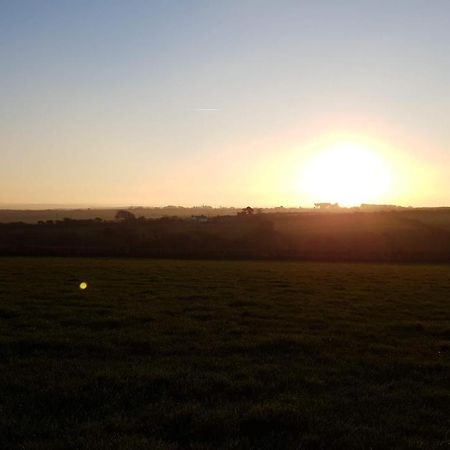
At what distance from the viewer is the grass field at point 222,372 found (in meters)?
9.06

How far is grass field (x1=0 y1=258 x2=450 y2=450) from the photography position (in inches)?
357

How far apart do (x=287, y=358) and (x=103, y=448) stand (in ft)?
22.7

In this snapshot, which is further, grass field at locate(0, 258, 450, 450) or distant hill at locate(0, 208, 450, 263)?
distant hill at locate(0, 208, 450, 263)

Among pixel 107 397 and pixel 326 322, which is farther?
pixel 326 322

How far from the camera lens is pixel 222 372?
41.1 feet

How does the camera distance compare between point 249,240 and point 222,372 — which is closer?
point 222,372

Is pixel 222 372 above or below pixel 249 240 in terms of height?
below

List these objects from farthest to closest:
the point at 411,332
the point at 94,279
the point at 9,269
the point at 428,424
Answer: the point at 9,269 < the point at 94,279 < the point at 411,332 < the point at 428,424

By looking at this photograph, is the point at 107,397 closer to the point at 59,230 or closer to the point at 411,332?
the point at 411,332

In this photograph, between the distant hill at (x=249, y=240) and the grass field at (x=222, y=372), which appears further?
the distant hill at (x=249, y=240)

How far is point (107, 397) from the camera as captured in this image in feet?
35.1

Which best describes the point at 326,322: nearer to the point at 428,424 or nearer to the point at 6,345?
the point at 428,424

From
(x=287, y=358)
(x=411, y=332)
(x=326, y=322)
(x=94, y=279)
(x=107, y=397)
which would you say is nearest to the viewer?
(x=107, y=397)

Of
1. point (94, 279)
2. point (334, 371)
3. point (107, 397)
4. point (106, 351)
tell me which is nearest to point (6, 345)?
point (106, 351)
